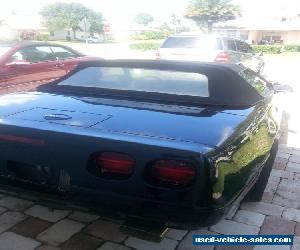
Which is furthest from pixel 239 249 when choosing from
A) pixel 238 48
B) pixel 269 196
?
pixel 238 48

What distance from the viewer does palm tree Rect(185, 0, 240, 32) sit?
64375 mm

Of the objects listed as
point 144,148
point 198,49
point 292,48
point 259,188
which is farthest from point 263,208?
point 292,48

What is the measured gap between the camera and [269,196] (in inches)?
145

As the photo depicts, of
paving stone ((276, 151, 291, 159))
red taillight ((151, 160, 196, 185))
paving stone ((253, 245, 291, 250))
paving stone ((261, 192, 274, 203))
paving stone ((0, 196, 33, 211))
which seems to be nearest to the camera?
red taillight ((151, 160, 196, 185))

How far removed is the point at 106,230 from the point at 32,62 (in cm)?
526

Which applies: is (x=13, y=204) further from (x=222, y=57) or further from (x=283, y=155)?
(x=222, y=57)

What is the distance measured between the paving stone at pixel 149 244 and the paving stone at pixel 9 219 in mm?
929

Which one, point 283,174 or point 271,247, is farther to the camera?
point 283,174

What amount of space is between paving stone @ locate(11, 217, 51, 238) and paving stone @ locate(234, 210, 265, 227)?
1.59m

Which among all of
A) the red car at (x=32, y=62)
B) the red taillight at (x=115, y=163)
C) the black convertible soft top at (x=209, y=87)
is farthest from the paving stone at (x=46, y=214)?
the red car at (x=32, y=62)

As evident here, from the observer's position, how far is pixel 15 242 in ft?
8.99

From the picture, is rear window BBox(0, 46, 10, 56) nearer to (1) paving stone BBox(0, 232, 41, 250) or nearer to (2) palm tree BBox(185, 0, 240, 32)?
(1) paving stone BBox(0, 232, 41, 250)

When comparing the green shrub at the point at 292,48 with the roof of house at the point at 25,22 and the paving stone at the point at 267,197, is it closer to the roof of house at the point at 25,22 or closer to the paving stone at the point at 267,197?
the paving stone at the point at 267,197

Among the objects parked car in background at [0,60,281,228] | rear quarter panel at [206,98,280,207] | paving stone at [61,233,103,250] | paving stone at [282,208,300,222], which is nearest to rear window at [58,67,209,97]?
parked car in background at [0,60,281,228]
